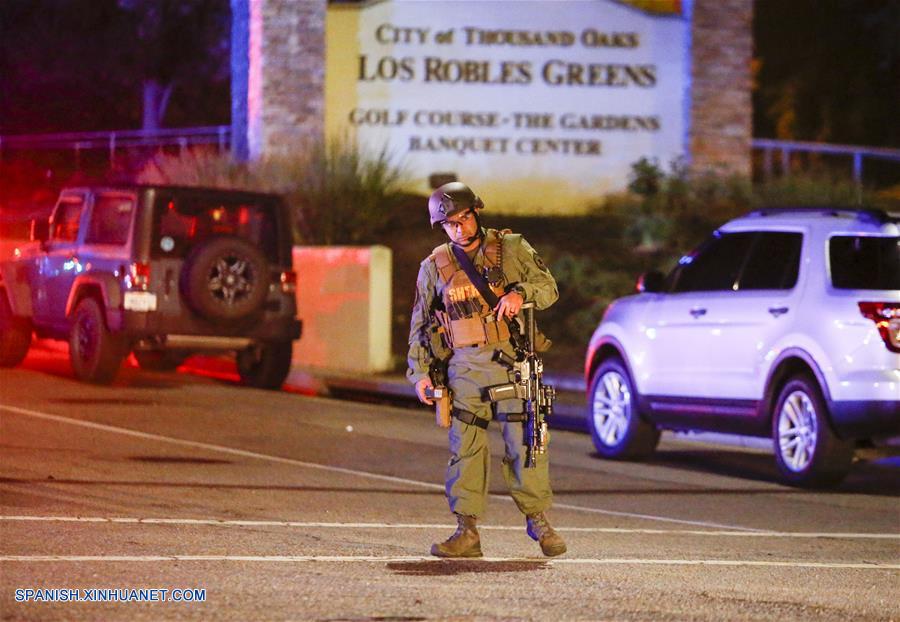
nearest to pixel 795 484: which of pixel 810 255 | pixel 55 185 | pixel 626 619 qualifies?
pixel 810 255

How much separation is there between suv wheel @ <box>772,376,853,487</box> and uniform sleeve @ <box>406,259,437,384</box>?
4617mm

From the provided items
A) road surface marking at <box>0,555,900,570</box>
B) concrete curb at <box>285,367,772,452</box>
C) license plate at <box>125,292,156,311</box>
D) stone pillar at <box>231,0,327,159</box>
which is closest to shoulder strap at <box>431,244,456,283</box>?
road surface marking at <box>0,555,900,570</box>

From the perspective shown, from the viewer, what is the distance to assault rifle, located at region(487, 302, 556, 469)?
29.2ft

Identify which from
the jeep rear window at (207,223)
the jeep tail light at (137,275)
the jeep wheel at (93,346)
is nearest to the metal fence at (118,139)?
the jeep rear window at (207,223)

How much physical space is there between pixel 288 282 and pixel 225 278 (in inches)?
42.8

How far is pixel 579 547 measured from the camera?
31.7 feet

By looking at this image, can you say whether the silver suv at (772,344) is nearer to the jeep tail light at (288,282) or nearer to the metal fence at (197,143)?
the jeep tail light at (288,282)

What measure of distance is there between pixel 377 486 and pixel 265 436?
292 cm

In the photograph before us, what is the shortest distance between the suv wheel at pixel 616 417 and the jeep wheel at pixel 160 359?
17.3ft

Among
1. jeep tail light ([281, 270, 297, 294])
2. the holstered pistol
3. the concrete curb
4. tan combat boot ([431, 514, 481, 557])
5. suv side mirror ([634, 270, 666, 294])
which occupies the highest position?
suv side mirror ([634, 270, 666, 294])

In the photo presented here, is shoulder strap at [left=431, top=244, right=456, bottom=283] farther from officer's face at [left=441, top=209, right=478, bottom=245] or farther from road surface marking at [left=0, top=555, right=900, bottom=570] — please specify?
road surface marking at [left=0, top=555, right=900, bottom=570]

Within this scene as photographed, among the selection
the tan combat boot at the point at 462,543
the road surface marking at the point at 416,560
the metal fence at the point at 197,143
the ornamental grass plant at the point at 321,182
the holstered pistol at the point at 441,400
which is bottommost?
the road surface marking at the point at 416,560

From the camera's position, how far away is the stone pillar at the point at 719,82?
29.5 meters

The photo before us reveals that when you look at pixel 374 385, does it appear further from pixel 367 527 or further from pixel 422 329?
pixel 422 329
